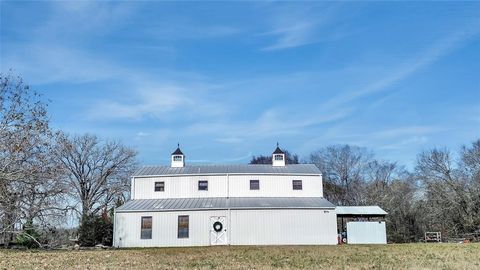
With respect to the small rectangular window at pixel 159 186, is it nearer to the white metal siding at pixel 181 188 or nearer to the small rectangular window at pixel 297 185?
the white metal siding at pixel 181 188

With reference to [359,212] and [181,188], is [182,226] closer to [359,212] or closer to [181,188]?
[181,188]

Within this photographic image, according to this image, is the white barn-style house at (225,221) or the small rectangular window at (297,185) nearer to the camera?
the white barn-style house at (225,221)

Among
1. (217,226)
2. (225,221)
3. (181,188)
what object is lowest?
(217,226)

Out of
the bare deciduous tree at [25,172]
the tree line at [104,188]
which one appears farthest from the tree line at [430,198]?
the bare deciduous tree at [25,172]

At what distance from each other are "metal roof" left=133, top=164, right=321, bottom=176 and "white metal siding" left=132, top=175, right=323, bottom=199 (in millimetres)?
483

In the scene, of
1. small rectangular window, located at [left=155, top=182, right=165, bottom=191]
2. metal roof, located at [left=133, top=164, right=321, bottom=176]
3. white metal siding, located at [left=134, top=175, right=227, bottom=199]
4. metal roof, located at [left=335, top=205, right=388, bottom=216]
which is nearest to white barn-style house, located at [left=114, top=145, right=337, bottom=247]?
white metal siding, located at [left=134, top=175, right=227, bottom=199]

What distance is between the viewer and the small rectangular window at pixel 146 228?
1446 inches

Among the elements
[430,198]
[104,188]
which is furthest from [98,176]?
[430,198]

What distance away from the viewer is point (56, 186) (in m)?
26.1

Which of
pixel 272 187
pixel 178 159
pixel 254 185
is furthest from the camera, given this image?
pixel 178 159

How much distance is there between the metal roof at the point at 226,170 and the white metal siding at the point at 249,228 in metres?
5.10

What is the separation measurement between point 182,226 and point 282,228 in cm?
A: 782

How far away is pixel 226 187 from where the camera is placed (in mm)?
40594

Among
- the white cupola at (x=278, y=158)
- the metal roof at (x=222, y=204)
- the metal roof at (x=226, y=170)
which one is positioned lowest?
the metal roof at (x=222, y=204)
